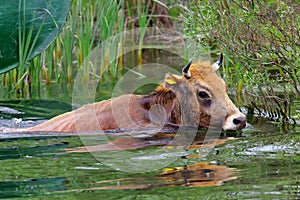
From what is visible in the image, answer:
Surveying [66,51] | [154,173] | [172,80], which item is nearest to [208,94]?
[172,80]

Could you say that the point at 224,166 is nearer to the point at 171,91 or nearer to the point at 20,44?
the point at 171,91

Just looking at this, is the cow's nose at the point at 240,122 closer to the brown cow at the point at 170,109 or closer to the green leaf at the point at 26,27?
the brown cow at the point at 170,109

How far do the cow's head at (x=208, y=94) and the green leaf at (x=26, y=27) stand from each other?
159cm

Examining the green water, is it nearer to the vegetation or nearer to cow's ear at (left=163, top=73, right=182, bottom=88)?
the vegetation

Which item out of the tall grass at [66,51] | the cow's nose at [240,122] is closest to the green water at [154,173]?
the cow's nose at [240,122]

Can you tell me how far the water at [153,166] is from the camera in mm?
4449

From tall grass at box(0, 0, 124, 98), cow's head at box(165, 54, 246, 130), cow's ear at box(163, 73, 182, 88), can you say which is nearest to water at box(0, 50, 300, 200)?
cow's head at box(165, 54, 246, 130)

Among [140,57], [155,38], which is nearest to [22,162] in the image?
[140,57]

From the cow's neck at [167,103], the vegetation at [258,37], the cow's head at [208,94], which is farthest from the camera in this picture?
the cow's neck at [167,103]

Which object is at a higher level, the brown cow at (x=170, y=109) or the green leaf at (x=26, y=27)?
the green leaf at (x=26, y=27)

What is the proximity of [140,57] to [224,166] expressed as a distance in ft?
25.5

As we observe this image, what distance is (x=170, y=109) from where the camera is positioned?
780 centimetres

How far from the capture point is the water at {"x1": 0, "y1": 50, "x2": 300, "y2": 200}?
4.45m

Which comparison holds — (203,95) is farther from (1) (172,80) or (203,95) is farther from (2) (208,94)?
(1) (172,80)
